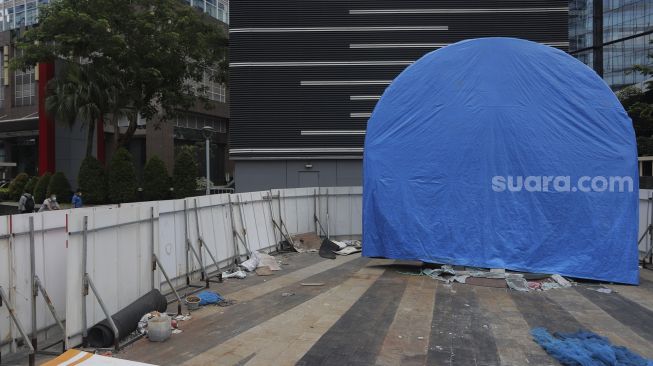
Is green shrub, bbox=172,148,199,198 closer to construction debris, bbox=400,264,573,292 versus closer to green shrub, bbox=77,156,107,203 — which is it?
green shrub, bbox=77,156,107,203

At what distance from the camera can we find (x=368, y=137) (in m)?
13.3

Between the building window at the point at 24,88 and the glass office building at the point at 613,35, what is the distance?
6307 centimetres

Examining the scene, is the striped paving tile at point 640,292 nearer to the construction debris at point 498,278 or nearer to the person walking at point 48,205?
the construction debris at point 498,278

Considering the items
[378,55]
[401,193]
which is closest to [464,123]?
[401,193]

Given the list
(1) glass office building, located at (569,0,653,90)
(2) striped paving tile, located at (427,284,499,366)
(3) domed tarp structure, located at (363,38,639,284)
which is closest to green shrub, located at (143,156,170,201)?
(3) domed tarp structure, located at (363,38,639,284)

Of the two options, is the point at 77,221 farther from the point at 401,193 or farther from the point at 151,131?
the point at 151,131

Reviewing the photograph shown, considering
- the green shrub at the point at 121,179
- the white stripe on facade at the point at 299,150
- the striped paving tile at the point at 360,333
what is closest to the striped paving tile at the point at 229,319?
the striped paving tile at the point at 360,333

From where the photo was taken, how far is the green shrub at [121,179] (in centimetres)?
3033

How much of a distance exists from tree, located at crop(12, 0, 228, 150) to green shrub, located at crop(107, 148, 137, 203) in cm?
394

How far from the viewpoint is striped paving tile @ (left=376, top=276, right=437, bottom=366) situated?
20.7 ft

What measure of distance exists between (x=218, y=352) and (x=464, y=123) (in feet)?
27.1

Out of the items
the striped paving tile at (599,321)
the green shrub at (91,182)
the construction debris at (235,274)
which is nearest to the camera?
the striped paving tile at (599,321)

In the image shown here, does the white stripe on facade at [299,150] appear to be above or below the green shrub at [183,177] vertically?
above

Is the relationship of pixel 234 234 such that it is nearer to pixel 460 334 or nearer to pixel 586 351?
pixel 460 334
